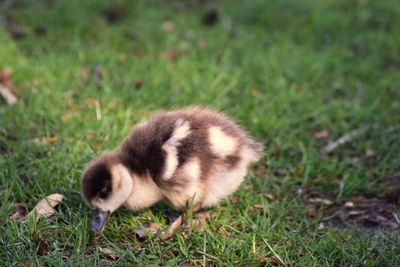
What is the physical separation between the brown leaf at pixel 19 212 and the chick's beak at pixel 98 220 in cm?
43

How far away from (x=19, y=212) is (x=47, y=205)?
0.18 metres

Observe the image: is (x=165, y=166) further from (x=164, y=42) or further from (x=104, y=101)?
(x=164, y=42)

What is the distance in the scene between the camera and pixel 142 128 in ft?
11.2

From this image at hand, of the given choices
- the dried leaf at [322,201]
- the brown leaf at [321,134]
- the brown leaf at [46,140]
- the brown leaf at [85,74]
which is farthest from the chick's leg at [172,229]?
the brown leaf at [85,74]

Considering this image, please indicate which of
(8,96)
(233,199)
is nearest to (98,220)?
(233,199)

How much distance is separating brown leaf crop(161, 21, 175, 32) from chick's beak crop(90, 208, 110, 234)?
10.7 ft

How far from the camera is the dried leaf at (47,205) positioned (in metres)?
3.32

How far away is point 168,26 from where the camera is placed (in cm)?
629

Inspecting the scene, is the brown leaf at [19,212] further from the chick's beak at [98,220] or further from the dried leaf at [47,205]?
the chick's beak at [98,220]

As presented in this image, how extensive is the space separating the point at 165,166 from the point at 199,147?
21 centimetres

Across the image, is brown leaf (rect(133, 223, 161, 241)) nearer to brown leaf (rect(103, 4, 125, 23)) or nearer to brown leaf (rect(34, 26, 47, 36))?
brown leaf (rect(34, 26, 47, 36))

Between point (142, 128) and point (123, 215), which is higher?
point (142, 128)

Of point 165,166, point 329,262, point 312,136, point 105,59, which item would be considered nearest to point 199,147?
point 165,166

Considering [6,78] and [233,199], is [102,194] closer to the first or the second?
[233,199]
